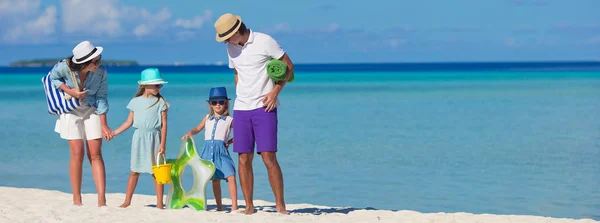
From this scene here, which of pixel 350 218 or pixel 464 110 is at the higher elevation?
pixel 350 218

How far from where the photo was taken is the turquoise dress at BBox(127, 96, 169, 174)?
7.26 metres

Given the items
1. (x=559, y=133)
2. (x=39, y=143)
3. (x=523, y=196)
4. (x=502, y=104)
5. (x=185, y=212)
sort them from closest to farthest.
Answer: (x=185, y=212)
(x=523, y=196)
(x=39, y=143)
(x=559, y=133)
(x=502, y=104)

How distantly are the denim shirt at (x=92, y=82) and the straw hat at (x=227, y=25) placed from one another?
1.01 metres

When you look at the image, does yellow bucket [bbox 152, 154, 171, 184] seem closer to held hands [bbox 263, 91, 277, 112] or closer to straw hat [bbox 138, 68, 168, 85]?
straw hat [bbox 138, 68, 168, 85]

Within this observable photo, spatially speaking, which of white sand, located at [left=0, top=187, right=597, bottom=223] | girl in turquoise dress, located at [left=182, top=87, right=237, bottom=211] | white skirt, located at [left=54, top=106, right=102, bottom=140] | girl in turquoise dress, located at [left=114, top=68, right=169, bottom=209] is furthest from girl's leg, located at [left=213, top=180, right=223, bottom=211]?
white skirt, located at [left=54, top=106, right=102, bottom=140]

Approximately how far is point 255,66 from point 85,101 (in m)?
1.31

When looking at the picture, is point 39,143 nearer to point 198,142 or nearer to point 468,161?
point 198,142

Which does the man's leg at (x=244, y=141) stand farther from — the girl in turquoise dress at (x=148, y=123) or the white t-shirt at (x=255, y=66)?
the girl in turquoise dress at (x=148, y=123)

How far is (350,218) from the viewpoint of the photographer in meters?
7.42

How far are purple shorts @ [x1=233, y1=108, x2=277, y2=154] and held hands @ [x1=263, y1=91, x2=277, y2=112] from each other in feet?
0.12

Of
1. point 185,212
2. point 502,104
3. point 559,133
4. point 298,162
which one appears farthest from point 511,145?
point 502,104

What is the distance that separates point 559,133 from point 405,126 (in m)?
3.35

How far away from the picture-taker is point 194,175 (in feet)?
24.5

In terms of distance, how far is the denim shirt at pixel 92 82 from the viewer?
7105mm
